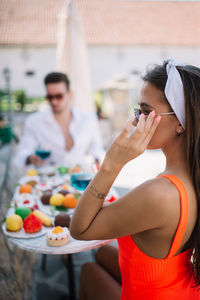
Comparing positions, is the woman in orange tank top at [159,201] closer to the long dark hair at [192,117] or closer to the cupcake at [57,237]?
the long dark hair at [192,117]

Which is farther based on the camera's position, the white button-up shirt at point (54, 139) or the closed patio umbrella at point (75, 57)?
the closed patio umbrella at point (75, 57)

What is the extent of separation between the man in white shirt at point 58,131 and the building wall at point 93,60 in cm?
1781

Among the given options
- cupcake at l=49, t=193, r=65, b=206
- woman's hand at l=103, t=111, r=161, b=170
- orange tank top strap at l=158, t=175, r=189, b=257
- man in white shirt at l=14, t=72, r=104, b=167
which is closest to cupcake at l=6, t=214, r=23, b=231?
cupcake at l=49, t=193, r=65, b=206

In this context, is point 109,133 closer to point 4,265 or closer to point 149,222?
point 4,265

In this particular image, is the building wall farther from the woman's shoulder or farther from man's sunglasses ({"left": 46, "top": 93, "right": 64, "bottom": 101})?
the woman's shoulder

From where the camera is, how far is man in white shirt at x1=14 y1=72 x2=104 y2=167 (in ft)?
11.6

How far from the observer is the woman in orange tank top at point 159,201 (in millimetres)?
1146

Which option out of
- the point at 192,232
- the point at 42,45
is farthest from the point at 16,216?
the point at 42,45

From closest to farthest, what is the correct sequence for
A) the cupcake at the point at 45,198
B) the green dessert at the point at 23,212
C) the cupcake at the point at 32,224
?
the cupcake at the point at 32,224 < the green dessert at the point at 23,212 < the cupcake at the point at 45,198

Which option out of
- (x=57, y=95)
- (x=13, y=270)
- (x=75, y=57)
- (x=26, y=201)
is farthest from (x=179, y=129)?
(x=75, y=57)

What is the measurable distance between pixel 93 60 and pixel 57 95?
18.5m

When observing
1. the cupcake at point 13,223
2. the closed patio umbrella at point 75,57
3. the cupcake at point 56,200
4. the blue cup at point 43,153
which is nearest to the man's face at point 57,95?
the blue cup at point 43,153

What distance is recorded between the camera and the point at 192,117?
46.9 inches

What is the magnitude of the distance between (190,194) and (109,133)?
8.15 metres
